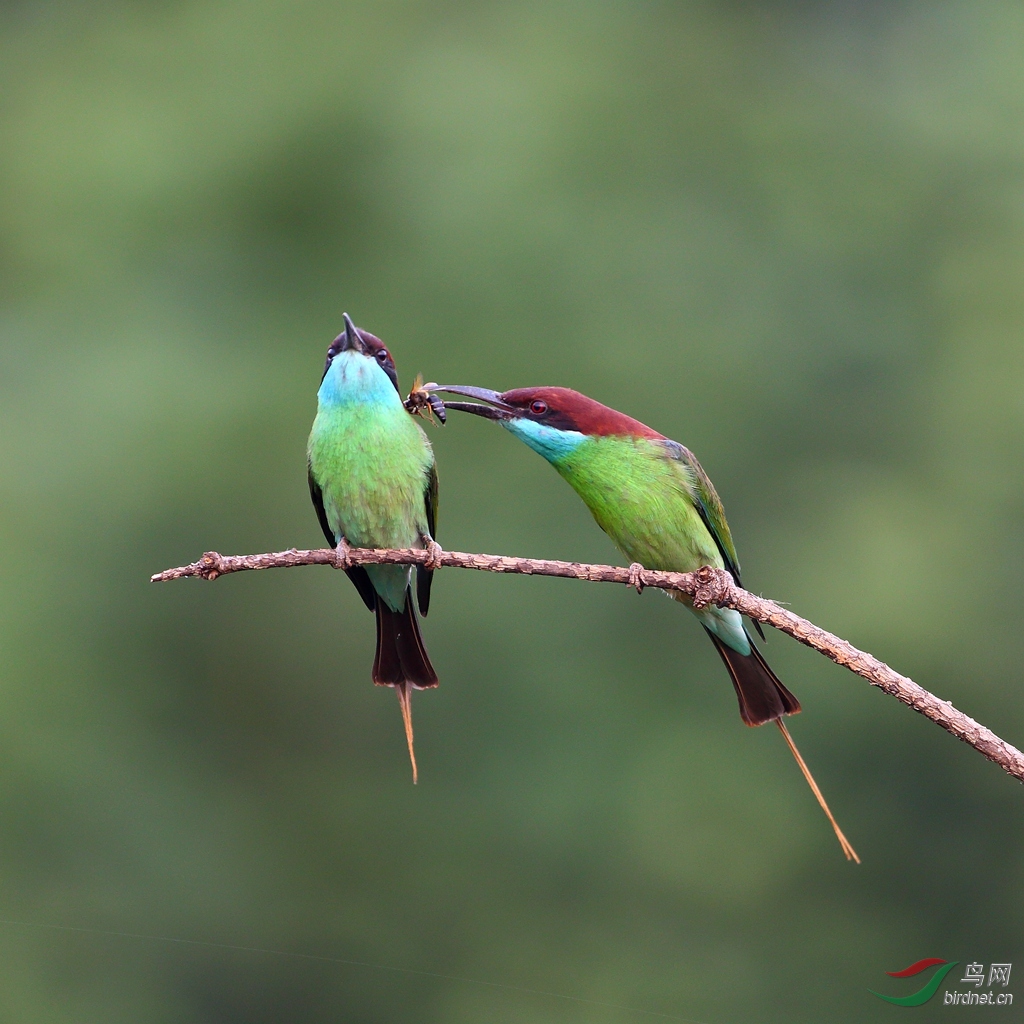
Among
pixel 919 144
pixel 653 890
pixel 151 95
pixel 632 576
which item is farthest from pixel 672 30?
pixel 632 576

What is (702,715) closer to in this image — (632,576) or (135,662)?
(135,662)

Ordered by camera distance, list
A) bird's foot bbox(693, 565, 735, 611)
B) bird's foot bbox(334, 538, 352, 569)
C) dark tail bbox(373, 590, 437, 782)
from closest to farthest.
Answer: bird's foot bbox(693, 565, 735, 611) < bird's foot bbox(334, 538, 352, 569) < dark tail bbox(373, 590, 437, 782)

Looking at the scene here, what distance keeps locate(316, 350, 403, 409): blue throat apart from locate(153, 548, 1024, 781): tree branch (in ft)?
3.07

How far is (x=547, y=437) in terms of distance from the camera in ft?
12.6

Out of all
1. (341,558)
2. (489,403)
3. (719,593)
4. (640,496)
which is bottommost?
(719,593)

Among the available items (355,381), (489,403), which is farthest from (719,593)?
(355,381)

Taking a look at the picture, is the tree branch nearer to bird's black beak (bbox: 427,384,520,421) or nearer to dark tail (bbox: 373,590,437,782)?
bird's black beak (bbox: 427,384,520,421)

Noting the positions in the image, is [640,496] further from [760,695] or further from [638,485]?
[760,695]

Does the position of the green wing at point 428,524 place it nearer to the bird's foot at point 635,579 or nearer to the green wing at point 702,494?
the green wing at point 702,494

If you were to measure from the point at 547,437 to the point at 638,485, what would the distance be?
0.99 feet

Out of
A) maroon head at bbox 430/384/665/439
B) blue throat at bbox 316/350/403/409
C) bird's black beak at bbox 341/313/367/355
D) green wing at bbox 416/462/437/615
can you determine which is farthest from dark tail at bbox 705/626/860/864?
bird's black beak at bbox 341/313/367/355

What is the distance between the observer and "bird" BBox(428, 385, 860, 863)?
12.7 ft

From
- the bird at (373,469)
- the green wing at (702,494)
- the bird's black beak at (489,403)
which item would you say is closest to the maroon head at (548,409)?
the bird's black beak at (489,403)

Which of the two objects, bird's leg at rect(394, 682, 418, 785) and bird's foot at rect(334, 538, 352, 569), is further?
bird's foot at rect(334, 538, 352, 569)
